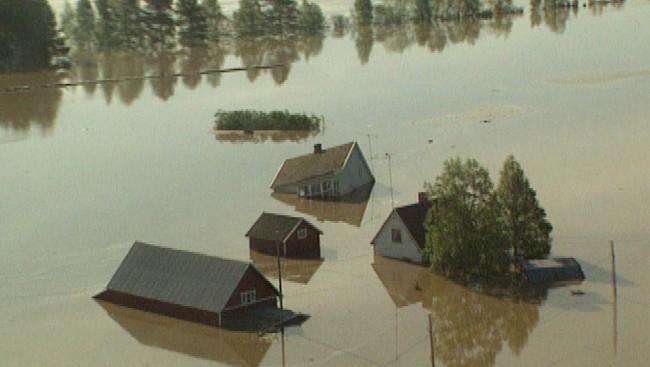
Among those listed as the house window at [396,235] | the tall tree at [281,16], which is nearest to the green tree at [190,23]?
the tall tree at [281,16]

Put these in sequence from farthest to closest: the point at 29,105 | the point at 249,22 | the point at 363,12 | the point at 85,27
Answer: the point at 363,12 → the point at 85,27 → the point at 249,22 → the point at 29,105

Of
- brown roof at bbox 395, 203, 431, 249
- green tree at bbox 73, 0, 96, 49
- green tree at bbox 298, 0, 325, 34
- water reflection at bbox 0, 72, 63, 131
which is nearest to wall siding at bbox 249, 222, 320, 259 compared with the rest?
brown roof at bbox 395, 203, 431, 249

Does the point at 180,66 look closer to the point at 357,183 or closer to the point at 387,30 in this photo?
the point at 387,30

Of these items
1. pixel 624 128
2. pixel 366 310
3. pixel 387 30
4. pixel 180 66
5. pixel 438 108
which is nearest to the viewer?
pixel 366 310

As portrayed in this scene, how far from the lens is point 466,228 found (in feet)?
87.9

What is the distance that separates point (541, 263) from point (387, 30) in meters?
75.1

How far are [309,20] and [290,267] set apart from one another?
74.4 m

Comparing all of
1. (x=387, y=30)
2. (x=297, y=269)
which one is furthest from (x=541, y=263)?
(x=387, y=30)

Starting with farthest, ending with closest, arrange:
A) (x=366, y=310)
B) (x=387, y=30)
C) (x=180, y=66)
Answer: (x=387, y=30), (x=180, y=66), (x=366, y=310)

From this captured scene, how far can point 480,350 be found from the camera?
23.3 m

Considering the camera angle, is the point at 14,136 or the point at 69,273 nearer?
the point at 69,273

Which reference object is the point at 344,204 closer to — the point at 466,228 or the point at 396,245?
the point at 396,245

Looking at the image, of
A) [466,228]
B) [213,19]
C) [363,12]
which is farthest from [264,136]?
[363,12]

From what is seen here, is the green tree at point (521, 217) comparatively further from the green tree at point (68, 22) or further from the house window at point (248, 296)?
the green tree at point (68, 22)
